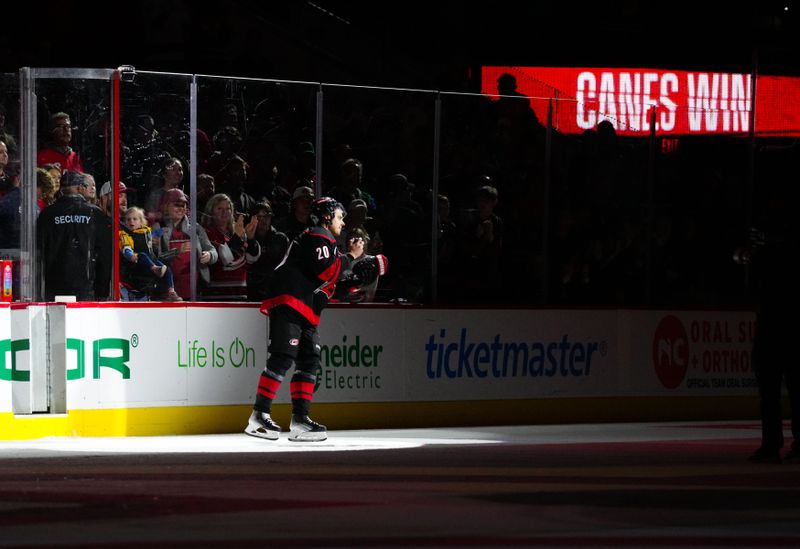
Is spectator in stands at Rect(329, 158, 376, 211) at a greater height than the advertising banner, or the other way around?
the advertising banner

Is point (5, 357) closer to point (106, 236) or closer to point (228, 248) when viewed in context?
point (106, 236)

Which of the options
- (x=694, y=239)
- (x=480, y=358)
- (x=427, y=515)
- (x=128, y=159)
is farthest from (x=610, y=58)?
(x=427, y=515)

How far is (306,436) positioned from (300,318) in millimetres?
1032

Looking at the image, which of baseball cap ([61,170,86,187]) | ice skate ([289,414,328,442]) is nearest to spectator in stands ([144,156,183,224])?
baseball cap ([61,170,86,187])

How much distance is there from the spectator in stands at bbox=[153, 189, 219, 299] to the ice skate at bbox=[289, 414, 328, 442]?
1.83m

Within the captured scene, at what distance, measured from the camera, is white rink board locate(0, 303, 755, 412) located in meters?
14.3

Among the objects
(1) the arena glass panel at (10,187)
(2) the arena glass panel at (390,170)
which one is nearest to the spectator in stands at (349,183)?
(2) the arena glass panel at (390,170)

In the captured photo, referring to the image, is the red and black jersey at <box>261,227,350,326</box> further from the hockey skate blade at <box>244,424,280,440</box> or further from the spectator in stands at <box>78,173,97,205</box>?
the spectator in stands at <box>78,173,97,205</box>

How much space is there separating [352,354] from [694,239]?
474 centimetres

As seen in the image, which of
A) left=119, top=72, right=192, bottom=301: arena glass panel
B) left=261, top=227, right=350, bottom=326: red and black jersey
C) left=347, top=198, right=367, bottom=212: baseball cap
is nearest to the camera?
left=261, top=227, right=350, bottom=326: red and black jersey

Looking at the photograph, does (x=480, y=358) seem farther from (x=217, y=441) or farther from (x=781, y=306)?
(x=781, y=306)

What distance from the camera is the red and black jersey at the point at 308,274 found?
13.7m

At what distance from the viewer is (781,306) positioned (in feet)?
40.2

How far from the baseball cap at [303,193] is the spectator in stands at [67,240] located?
207 centimetres
